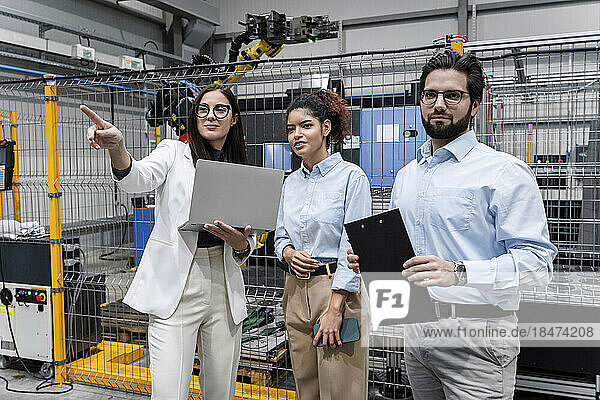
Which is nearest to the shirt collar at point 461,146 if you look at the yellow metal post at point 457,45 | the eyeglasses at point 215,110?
the eyeglasses at point 215,110

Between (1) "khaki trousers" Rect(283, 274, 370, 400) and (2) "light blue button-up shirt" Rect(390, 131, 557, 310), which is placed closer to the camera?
(2) "light blue button-up shirt" Rect(390, 131, 557, 310)

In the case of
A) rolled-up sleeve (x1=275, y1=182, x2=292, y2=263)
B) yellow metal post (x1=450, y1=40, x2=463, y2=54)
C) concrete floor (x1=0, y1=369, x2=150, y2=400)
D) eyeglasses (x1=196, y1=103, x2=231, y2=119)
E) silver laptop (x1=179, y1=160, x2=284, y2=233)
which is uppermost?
yellow metal post (x1=450, y1=40, x2=463, y2=54)

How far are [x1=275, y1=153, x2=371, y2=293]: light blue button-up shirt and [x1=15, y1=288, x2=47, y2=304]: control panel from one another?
7.41ft

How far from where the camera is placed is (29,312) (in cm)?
365

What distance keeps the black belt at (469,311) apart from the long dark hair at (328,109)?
98 cm

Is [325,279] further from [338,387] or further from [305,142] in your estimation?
[305,142]

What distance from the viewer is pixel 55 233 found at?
358cm

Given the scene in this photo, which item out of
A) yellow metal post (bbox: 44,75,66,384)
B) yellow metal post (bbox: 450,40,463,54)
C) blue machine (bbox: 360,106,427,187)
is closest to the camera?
yellow metal post (bbox: 450,40,463,54)

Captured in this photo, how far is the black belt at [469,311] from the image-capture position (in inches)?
57.2

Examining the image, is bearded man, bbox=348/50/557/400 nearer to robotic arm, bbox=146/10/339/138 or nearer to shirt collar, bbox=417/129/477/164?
shirt collar, bbox=417/129/477/164

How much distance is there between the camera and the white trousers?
1.98 m

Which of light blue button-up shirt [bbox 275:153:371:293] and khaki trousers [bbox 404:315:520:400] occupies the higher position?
light blue button-up shirt [bbox 275:153:371:293]

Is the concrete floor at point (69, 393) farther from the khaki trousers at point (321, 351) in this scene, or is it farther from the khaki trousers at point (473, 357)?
the khaki trousers at point (473, 357)

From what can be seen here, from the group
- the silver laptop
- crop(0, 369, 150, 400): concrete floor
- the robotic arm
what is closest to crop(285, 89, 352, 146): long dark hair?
the silver laptop
